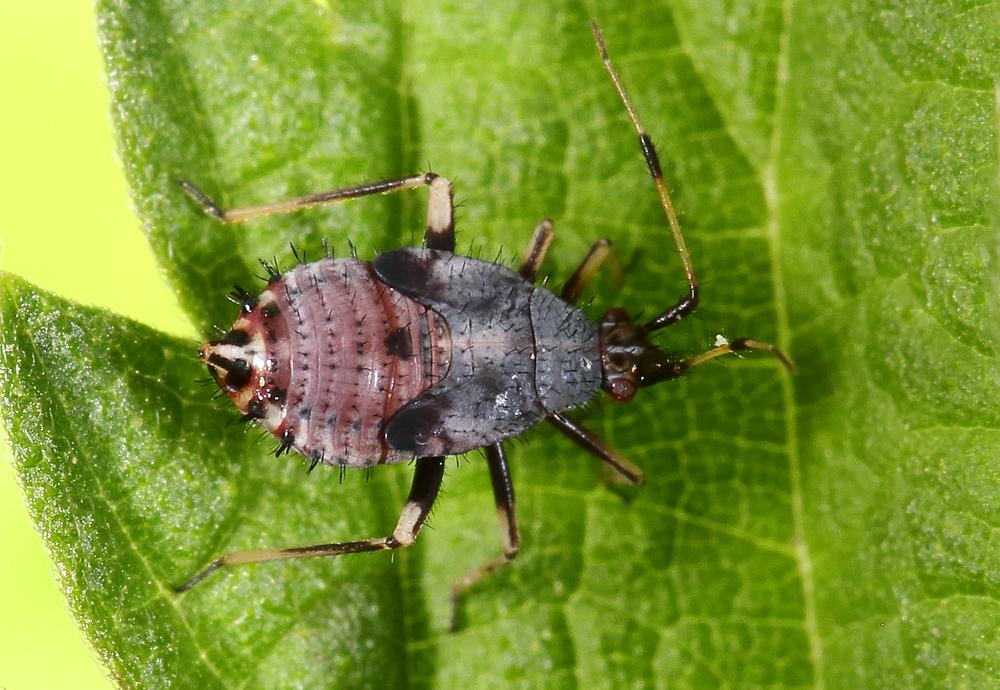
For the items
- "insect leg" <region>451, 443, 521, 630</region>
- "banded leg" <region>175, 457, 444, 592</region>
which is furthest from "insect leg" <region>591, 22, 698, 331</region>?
"banded leg" <region>175, 457, 444, 592</region>

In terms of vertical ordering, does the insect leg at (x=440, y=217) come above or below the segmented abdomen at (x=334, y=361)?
above

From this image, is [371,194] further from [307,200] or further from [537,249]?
[537,249]

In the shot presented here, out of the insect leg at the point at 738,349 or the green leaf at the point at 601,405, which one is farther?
the insect leg at the point at 738,349

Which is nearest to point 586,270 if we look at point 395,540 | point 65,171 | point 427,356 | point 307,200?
point 427,356

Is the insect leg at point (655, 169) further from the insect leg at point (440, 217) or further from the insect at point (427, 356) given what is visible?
the insect leg at point (440, 217)

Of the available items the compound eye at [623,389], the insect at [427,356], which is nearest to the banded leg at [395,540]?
the insect at [427,356]

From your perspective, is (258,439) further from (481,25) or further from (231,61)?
(481,25)

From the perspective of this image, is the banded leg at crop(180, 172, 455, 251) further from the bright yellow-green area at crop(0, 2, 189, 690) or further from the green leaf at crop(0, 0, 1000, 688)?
the bright yellow-green area at crop(0, 2, 189, 690)
